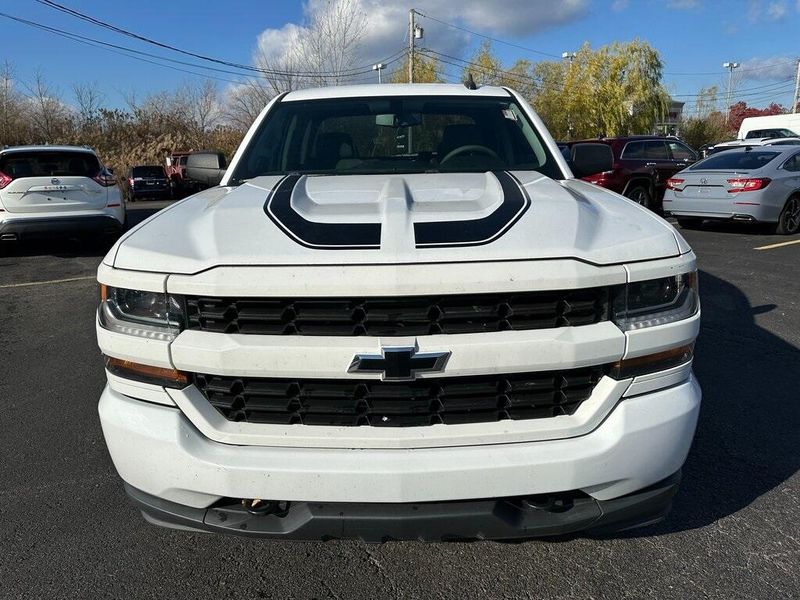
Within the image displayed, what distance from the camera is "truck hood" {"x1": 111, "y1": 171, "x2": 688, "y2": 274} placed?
5.99 ft

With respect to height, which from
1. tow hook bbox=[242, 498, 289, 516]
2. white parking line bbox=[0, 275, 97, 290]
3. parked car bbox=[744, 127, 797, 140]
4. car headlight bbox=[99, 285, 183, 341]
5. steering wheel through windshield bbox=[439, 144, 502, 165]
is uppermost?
parked car bbox=[744, 127, 797, 140]

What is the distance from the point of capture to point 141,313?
1.96 meters

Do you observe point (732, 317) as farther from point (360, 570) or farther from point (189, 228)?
point (189, 228)

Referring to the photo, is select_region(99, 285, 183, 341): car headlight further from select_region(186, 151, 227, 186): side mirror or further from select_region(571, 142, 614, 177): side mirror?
select_region(571, 142, 614, 177): side mirror

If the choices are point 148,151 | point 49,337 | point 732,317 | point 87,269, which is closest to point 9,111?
point 148,151

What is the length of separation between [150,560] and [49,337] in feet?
12.6

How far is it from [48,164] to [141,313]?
29.3 ft

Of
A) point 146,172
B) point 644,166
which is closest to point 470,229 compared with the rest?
point 644,166

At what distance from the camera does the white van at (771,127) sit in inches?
1061

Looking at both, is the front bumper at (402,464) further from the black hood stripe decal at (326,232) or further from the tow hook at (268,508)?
the black hood stripe decal at (326,232)

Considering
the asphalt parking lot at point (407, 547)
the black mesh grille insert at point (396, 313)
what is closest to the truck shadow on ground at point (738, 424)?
the asphalt parking lot at point (407, 547)

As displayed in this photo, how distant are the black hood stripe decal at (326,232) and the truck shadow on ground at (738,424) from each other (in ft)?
5.48

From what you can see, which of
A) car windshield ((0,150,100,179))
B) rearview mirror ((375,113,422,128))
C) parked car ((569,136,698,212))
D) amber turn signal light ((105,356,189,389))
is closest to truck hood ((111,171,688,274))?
amber turn signal light ((105,356,189,389))

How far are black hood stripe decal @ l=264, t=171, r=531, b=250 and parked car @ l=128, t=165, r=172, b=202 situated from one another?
26.0 m
